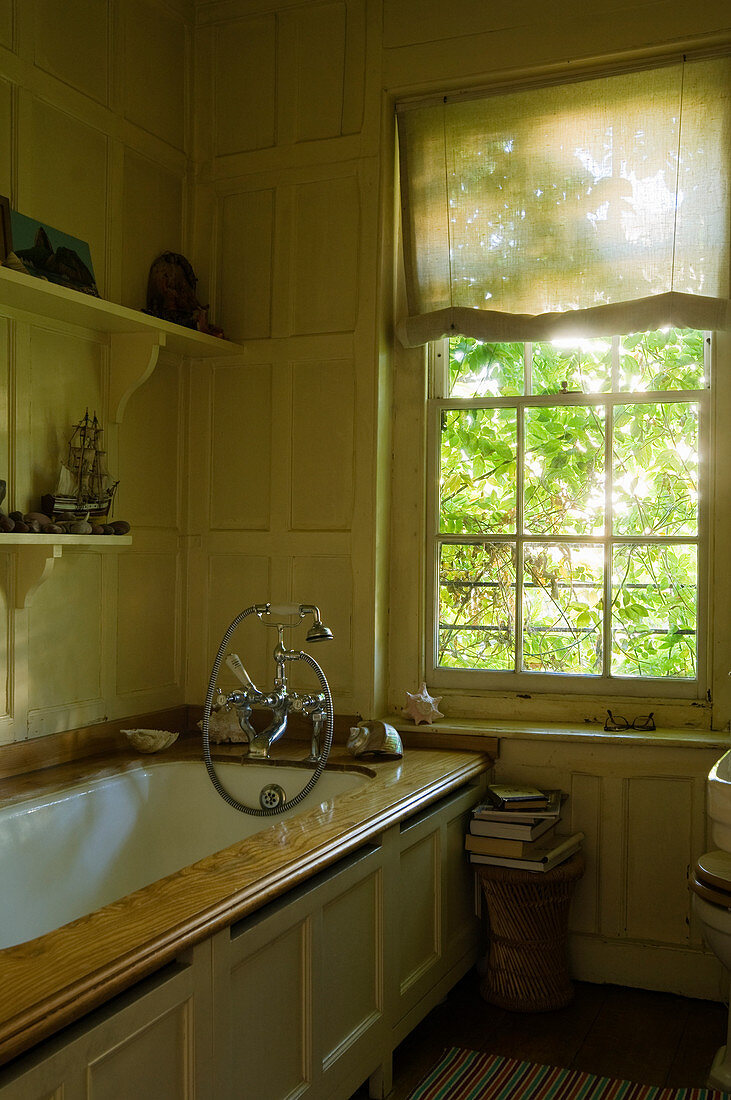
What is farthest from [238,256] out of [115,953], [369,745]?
[115,953]

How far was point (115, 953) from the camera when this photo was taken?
1508mm

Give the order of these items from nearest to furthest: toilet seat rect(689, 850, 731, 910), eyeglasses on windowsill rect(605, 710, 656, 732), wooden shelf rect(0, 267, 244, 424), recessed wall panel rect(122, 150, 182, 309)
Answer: toilet seat rect(689, 850, 731, 910) → wooden shelf rect(0, 267, 244, 424) → eyeglasses on windowsill rect(605, 710, 656, 732) → recessed wall panel rect(122, 150, 182, 309)

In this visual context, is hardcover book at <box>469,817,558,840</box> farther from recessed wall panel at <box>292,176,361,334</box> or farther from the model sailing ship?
recessed wall panel at <box>292,176,361,334</box>

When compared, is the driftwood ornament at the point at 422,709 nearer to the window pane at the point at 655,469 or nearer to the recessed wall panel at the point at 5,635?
the window pane at the point at 655,469

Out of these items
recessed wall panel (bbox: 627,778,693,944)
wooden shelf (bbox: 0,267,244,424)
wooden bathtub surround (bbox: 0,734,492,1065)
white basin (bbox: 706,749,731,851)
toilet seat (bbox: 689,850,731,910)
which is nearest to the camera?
wooden bathtub surround (bbox: 0,734,492,1065)

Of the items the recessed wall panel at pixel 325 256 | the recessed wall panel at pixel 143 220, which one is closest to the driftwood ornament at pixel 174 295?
the recessed wall panel at pixel 143 220

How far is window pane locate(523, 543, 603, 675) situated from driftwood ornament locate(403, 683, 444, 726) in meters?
0.33

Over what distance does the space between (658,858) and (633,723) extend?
0.40 m

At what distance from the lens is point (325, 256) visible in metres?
3.38

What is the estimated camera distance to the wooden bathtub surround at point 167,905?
1.38 m

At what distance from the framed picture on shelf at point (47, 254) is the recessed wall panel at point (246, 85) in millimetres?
907

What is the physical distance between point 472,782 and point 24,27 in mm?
2475

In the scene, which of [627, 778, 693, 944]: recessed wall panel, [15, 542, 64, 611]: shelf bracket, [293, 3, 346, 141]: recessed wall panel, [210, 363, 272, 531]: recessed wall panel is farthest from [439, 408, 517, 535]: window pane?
[15, 542, 64, 611]: shelf bracket

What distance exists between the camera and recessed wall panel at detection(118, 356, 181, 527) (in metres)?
3.22
